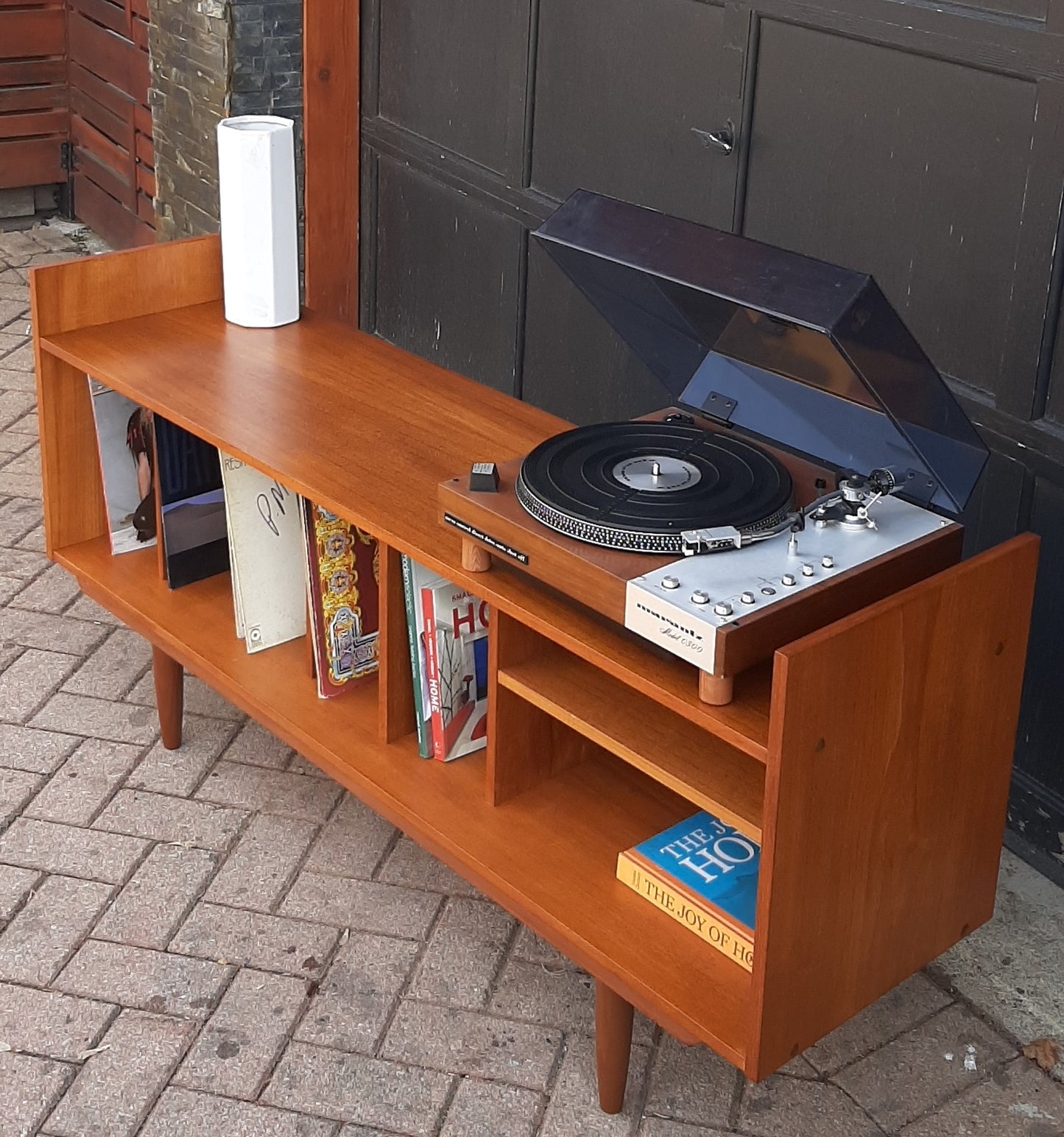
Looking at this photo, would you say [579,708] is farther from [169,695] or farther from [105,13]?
[105,13]

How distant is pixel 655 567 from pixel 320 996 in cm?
110

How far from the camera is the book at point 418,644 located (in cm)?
254

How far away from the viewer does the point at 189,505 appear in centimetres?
311

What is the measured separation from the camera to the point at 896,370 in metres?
2.01

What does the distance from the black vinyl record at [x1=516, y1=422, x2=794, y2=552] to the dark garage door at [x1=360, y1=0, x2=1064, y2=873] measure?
446 millimetres

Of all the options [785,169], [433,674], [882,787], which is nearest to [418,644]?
[433,674]

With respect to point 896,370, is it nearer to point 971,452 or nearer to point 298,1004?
point 971,452

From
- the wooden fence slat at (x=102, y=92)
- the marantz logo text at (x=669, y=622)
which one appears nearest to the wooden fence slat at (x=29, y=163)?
the wooden fence slat at (x=102, y=92)

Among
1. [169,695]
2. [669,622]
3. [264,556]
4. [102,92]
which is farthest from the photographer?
[102,92]

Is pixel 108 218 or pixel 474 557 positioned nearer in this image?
pixel 474 557

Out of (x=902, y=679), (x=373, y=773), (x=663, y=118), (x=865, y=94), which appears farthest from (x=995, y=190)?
(x=373, y=773)

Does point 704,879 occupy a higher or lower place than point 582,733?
lower

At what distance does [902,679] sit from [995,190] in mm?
1206

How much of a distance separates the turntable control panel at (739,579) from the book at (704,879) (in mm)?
491
